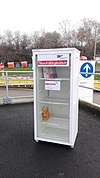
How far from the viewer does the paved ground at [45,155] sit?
2.38 meters

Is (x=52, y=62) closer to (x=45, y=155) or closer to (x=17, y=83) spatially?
(x=45, y=155)

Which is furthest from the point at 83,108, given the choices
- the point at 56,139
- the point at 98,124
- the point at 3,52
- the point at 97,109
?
the point at 3,52

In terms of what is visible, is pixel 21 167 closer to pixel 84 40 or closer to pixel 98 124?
pixel 98 124

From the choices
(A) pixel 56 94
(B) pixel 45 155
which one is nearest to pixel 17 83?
(A) pixel 56 94

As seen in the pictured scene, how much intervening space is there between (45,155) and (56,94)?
52.4 inches

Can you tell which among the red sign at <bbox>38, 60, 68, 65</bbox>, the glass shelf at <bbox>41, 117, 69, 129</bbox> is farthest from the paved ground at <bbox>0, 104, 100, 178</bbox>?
the red sign at <bbox>38, 60, 68, 65</bbox>

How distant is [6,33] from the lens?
49.5 metres

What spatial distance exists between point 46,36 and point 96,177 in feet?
154

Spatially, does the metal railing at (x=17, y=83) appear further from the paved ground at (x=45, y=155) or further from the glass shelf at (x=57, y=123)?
the glass shelf at (x=57, y=123)

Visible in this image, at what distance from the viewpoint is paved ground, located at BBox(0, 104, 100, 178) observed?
2379 millimetres

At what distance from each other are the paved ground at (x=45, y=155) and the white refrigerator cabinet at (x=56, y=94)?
21cm

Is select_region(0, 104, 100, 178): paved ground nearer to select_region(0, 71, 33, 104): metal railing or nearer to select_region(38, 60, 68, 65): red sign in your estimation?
select_region(38, 60, 68, 65): red sign

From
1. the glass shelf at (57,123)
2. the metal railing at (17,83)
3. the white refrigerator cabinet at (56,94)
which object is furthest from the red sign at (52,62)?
the metal railing at (17,83)

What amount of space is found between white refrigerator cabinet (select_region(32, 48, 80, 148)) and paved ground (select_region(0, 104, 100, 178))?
21 centimetres
